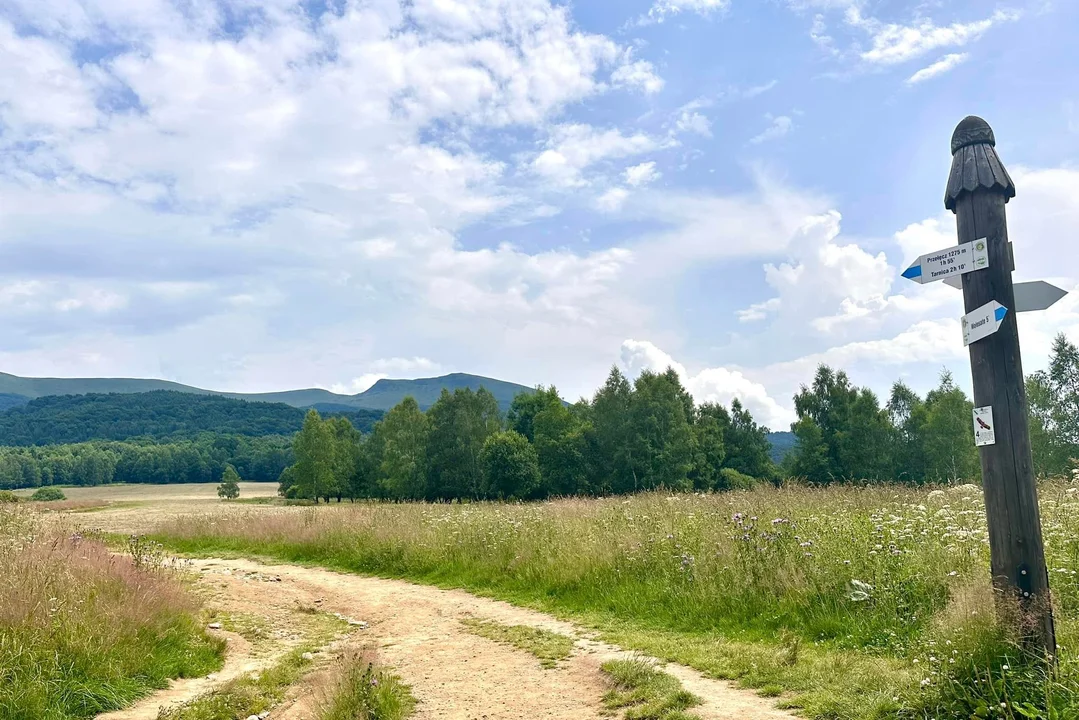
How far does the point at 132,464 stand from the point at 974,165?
15911cm

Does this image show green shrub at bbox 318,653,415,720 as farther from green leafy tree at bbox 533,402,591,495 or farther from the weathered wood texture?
green leafy tree at bbox 533,402,591,495

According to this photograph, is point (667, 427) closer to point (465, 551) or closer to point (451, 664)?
point (465, 551)

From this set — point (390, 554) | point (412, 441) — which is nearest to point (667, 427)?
point (412, 441)

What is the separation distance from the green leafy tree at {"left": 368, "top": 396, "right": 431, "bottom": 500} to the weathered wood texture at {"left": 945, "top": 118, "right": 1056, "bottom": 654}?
62.6 metres

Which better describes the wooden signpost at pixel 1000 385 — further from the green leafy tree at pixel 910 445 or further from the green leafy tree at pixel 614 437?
the green leafy tree at pixel 910 445

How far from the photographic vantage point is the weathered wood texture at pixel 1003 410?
490 centimetres

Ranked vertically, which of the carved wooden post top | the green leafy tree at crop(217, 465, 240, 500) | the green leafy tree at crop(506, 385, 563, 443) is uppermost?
the green leafy tree at crop(506, 385, 563, 443)

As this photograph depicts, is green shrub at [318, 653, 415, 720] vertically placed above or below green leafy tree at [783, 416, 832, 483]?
below

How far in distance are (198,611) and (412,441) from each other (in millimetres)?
60317

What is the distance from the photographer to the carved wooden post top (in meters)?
5.16

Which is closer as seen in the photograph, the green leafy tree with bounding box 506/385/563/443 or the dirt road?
the dirt road

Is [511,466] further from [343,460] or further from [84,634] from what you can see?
[84,634]

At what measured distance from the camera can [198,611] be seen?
9875 mm

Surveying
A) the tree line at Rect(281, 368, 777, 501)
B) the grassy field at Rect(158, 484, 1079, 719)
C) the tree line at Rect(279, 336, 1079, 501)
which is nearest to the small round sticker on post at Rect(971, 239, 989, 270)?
the grassy field at Rect(158, 484, 1079, 719)
